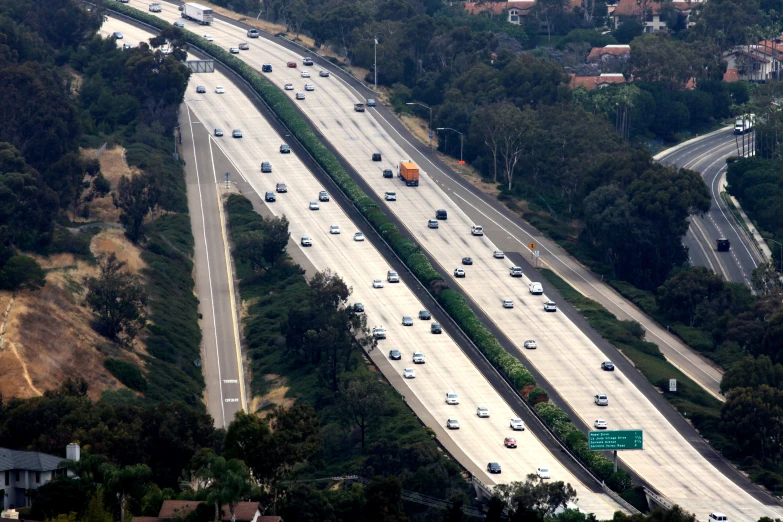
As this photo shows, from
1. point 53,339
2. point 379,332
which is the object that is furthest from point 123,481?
point 379,332

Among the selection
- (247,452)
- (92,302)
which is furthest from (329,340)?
(247,452)

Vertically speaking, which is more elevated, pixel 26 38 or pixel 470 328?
pixel 26 38

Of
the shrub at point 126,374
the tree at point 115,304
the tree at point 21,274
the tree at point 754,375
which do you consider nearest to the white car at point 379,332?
the tree at point 115,304

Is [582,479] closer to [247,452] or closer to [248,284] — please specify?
[247,452]

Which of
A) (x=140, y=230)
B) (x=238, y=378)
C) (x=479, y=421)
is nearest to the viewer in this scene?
(x=479, y=421)

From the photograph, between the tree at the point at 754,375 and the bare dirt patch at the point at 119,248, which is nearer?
the tree at the point at 754,375

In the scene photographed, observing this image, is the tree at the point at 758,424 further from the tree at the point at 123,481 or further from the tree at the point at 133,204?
the tree at the point at 133,204

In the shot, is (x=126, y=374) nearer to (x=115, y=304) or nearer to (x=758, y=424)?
(x=115, y=304)
